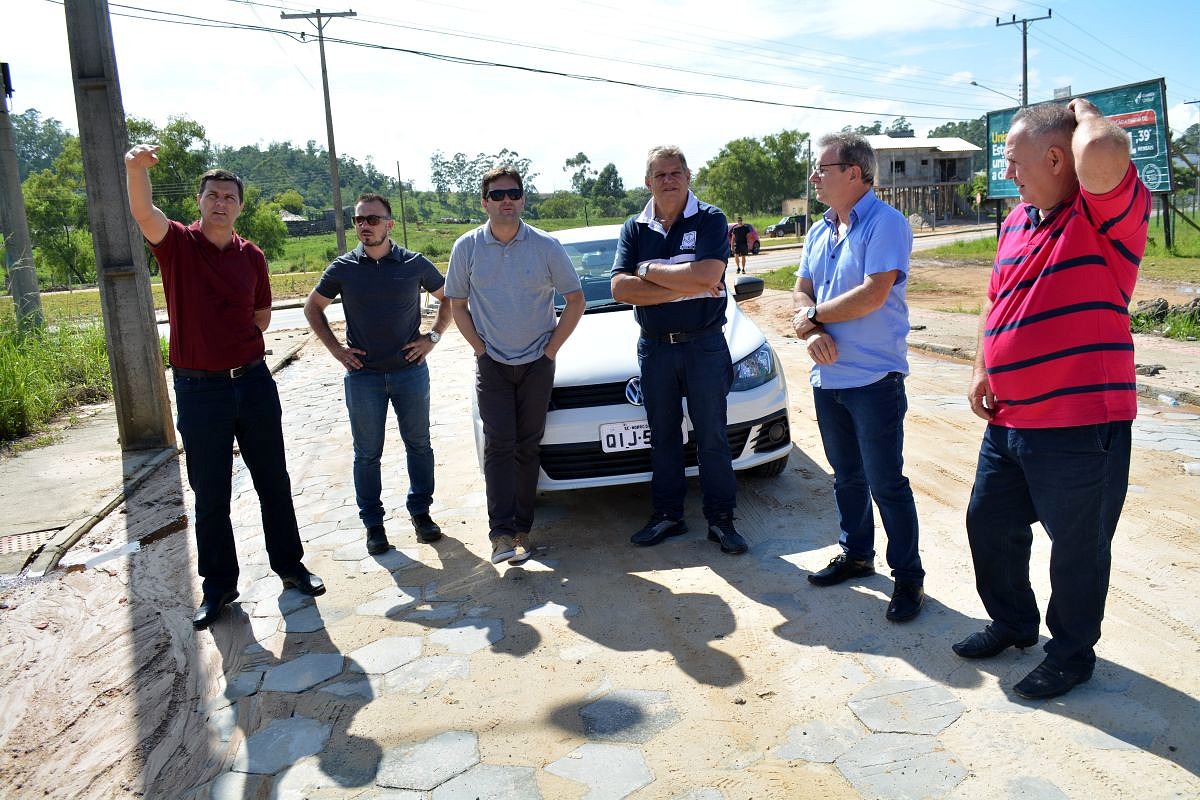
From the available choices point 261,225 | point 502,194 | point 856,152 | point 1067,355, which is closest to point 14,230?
point 502,194

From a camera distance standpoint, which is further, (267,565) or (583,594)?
(267,565)

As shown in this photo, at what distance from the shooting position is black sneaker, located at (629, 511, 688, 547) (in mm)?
4637

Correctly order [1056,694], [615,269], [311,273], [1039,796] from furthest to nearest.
Result: [311,273]
[615,269]
[1056,694]
[1039,796]

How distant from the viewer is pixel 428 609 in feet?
13.3

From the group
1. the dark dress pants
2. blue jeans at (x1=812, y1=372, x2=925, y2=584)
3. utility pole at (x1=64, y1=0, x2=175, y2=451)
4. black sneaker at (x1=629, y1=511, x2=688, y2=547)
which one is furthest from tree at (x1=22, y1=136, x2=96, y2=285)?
blue jeans at (x1=812, y1=372, x2=925, y2=584)

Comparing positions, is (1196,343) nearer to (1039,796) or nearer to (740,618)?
(740,618)

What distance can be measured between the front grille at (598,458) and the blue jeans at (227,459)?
1.41 metres

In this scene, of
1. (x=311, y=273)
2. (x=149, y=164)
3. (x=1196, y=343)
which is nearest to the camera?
(x=149, y=164)

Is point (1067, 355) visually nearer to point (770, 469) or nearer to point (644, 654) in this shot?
point (644, 654)

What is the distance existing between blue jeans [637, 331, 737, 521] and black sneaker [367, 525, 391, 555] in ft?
5.11

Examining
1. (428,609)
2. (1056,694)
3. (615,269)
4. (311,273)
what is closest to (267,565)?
(428,609)

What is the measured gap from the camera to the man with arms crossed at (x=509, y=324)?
4.54 metres

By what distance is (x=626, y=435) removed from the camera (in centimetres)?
478

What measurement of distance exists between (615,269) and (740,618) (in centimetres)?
191
